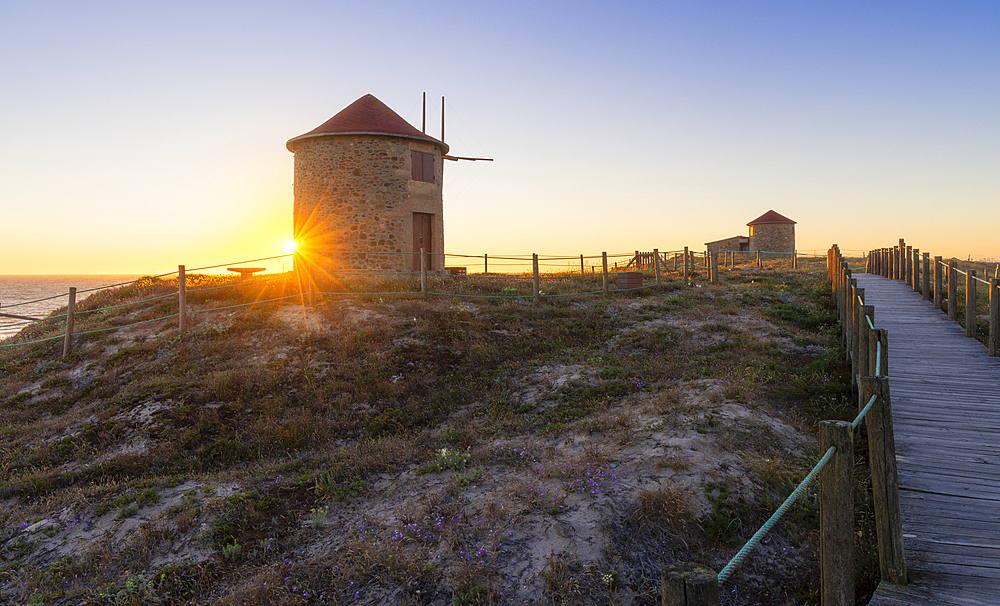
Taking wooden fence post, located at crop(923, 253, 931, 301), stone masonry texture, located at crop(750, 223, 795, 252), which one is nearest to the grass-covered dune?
wooden fence post, located at crop(923, 253, 931, 301)

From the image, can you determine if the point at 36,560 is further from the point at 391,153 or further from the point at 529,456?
the point at 391,153

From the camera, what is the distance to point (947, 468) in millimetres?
5422

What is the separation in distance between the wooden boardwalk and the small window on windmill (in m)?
17.0

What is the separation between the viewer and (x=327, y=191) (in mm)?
21188

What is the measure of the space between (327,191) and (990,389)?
1992 cm

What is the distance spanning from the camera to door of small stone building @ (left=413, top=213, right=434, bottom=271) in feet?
72.0

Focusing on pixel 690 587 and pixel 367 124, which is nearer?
pixel 690 587

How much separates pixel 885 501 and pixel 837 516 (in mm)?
966

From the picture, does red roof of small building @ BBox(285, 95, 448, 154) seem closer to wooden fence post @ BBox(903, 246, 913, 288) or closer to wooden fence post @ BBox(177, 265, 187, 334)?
wooden fence post @ BBox(177, 265, 187, 334)

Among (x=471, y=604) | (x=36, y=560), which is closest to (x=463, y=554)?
(x=471, y=604)

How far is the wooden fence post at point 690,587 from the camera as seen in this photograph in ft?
7.06

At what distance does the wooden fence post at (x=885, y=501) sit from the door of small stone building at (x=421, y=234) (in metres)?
18.8

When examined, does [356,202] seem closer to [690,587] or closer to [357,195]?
[357,195]

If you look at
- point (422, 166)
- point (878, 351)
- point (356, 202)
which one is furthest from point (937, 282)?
point (356, 202)
